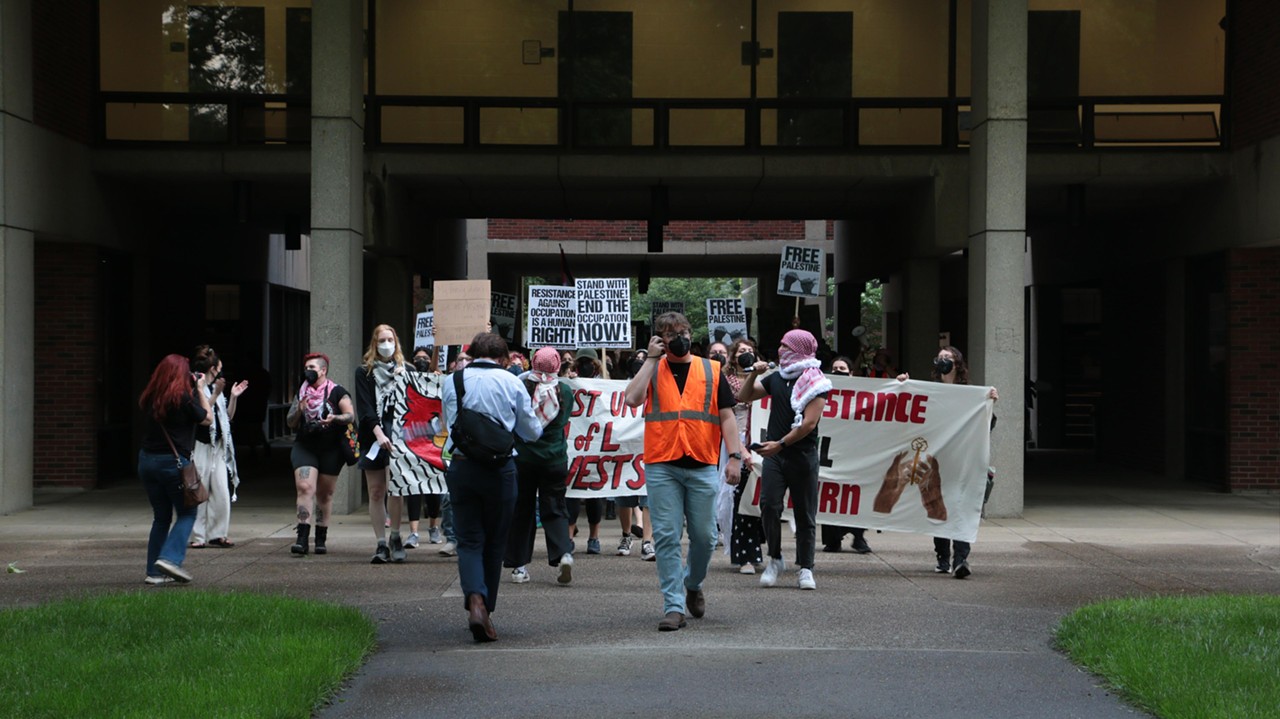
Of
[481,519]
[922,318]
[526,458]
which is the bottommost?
[481,519]

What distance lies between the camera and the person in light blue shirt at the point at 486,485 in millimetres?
8406

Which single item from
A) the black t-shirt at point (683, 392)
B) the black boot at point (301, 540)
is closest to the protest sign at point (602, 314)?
the black boot at point (301, 540)

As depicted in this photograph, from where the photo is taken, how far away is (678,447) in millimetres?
8828

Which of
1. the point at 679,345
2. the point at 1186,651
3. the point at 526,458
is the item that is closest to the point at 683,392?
the point at 679,345

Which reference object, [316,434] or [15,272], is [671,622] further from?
[15,272]

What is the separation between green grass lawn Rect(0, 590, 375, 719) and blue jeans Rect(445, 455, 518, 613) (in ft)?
2.32

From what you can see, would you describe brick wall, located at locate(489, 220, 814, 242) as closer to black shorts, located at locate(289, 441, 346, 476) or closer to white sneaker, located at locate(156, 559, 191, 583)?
black shorts, located at locate(289, 441, 346, 476)

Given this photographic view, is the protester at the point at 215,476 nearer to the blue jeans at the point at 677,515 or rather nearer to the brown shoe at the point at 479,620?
the brown shoe at the point at 479,620

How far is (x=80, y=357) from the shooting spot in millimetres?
18734

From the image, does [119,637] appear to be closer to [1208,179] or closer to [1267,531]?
[1267,531]

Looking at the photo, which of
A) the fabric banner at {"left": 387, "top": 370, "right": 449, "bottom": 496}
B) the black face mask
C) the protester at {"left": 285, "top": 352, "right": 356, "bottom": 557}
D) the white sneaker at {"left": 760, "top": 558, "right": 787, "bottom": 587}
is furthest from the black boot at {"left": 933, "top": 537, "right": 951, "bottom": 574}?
the protester at {"left": 285, "top": 352, "right": 356, "bottom": 557}

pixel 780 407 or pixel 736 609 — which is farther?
pixel 780 407

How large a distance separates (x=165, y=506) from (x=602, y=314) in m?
6.69

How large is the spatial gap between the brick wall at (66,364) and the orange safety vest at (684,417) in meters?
12.2
